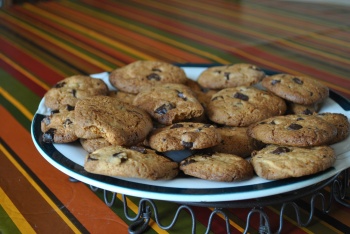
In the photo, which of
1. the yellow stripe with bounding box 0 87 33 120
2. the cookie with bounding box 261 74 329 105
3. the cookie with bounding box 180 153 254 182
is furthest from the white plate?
the yellow stripe with bounding box 0 87 33 120

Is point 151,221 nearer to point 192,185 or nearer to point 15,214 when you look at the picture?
point 192,185


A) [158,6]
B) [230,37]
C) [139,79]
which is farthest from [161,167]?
[158,6]

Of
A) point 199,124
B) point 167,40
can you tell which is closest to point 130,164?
point 199,124

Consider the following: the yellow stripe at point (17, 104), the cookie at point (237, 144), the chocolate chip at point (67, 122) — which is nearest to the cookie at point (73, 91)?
the chocolate chip at point (67, 122)

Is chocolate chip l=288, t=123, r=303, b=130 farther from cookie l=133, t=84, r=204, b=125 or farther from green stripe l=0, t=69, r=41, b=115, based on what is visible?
green stripe l=0, t=69, r=41, b=115

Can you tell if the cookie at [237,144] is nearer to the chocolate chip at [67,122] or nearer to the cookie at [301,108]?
the cookie at [301,108]

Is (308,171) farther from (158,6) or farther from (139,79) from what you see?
(158,6)
